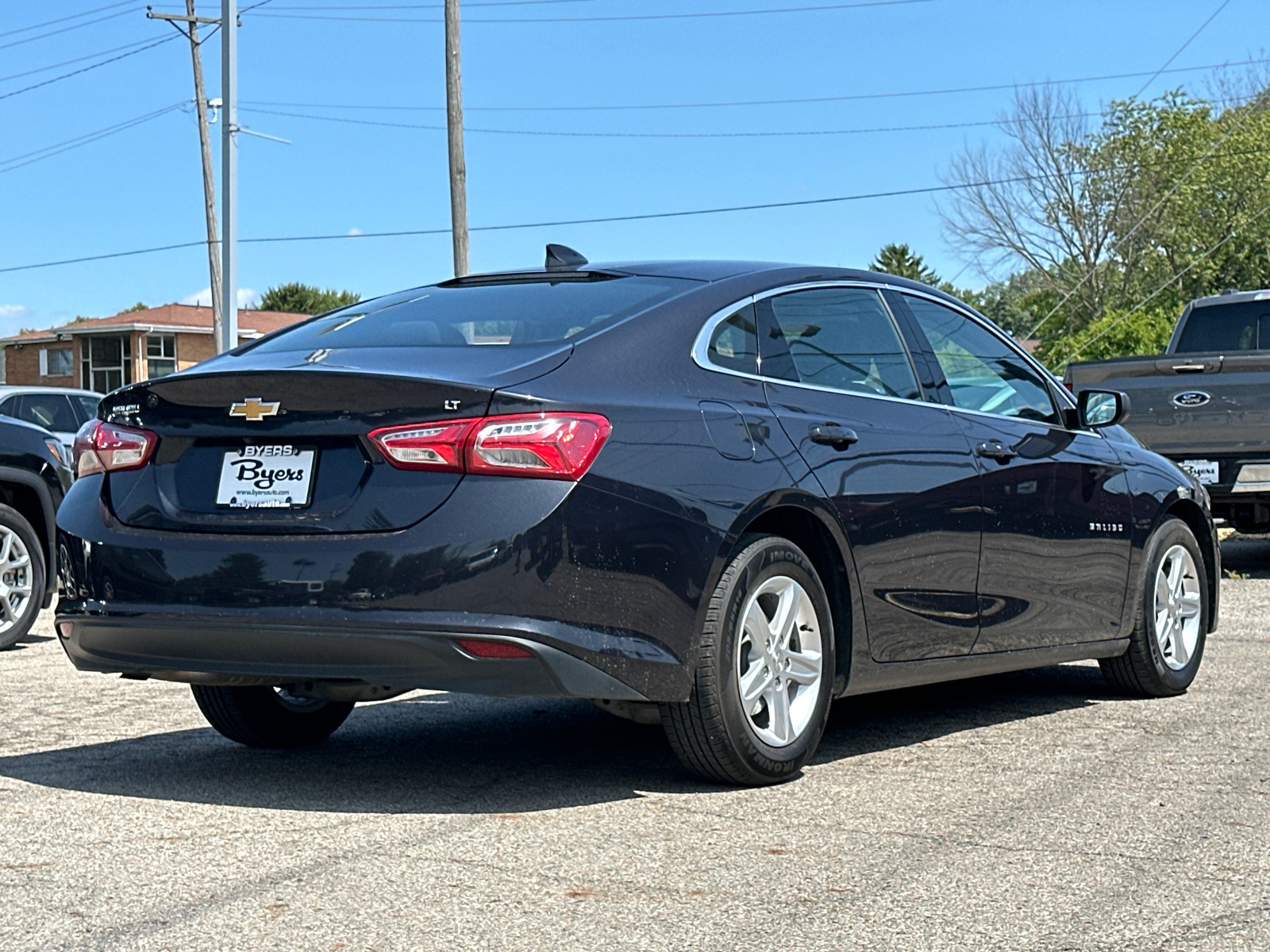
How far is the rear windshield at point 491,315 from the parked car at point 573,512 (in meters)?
0.02

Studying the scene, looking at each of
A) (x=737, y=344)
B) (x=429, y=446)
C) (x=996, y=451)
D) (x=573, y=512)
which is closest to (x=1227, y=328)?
(x=996, y=451)

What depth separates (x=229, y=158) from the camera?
24.1 metres

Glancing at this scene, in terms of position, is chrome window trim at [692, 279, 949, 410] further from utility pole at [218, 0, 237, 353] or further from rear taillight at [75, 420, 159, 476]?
utility pole at [218, 0, 237, 353]

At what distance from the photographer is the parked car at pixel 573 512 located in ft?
14.7

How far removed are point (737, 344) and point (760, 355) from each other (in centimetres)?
10

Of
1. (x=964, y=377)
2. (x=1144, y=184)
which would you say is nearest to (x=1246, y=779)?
(x=964, y=377)

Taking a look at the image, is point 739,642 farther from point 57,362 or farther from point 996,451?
point 57,362

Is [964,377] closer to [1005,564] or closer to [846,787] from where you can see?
[1005,564]

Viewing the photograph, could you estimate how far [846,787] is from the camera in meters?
5.14

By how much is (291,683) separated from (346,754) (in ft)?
3.65

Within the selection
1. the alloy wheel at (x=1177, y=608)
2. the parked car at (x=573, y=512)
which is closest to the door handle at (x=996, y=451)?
the parked car at (x=573, y=512)

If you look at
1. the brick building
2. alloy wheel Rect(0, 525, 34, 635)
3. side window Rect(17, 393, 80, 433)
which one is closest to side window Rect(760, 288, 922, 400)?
alloy wheel Rect(0, 525, 34, 635)

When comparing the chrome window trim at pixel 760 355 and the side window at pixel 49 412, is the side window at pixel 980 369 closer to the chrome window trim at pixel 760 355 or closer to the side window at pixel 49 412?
the chrome window trim at pixel 760 355

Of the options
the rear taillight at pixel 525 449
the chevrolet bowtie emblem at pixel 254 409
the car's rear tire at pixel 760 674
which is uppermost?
the chevrolet bowtie emblem at pixel 254 409
